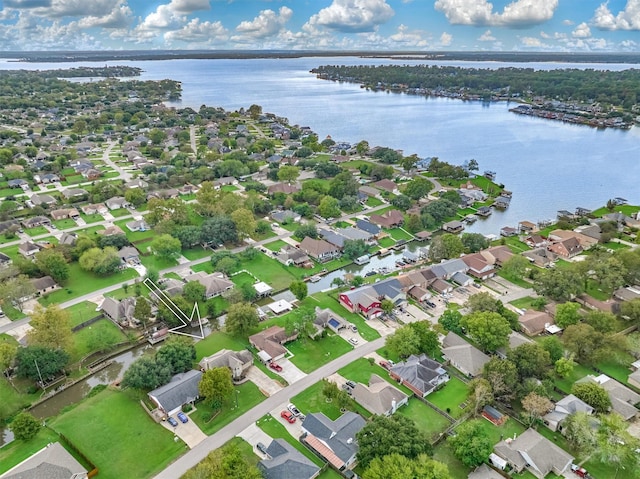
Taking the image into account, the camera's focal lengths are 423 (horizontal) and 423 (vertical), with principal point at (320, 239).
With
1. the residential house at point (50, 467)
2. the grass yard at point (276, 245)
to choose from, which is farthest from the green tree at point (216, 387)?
the grass yard at point (276, 245)

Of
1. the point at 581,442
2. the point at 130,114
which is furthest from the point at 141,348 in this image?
the point at 130,114

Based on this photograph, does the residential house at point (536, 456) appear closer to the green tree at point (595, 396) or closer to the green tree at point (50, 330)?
the green tree at point (595, 396)

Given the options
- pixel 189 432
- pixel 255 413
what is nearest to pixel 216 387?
pixel 189 432

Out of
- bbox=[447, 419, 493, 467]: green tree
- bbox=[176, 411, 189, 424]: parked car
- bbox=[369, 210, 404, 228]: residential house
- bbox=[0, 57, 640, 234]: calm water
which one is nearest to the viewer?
bbox=[447, 419, 493, 467]: green tree

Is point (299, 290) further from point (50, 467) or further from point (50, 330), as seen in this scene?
point (50, 467)

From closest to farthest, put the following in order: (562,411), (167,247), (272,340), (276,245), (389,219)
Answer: (562,411)
(272,340)
(167,247)
(276,245)
(389,219)

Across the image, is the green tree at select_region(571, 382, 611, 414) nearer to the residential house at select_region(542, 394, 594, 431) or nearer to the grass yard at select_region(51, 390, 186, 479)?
the residential house at select_region(542, 394, 594, 431)

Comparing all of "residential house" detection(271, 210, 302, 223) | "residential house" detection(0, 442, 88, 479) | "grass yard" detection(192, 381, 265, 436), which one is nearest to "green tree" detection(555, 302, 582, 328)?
"grass yard" detection(192, 381, 265, 436)

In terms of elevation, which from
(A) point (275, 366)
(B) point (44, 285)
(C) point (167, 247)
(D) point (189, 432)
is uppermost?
(C) point (167, 247)
